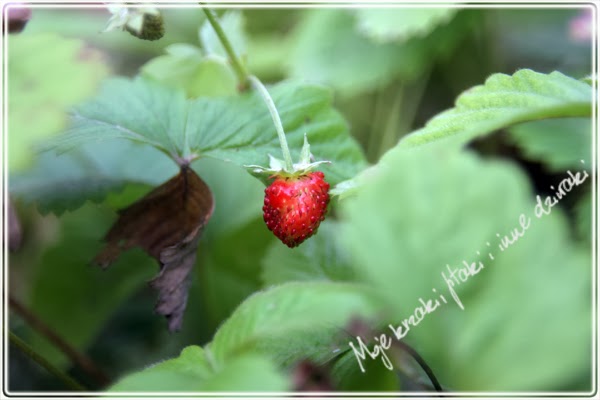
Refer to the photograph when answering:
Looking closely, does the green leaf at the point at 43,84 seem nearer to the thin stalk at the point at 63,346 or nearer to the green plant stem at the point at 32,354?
the green plant stem at the point at 32,354

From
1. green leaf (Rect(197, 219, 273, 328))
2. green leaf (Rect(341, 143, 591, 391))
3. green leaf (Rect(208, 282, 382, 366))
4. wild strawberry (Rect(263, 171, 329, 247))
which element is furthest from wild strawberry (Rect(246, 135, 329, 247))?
green leaf (Rect(197, 219, 273, 328))

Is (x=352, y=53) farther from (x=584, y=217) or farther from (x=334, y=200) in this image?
(x=334, y=200)

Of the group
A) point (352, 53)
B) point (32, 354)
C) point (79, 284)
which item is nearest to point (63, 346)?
point (32, 354)

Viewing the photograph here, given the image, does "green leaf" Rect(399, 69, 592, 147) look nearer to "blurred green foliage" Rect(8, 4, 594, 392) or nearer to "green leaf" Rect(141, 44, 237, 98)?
"blurred green foliage" Rect(8, 4, 594, 392)

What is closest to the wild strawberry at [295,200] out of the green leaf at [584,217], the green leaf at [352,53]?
the green leaf at [584,217]

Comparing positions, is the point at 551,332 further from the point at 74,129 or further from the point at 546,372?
the point at 74,129

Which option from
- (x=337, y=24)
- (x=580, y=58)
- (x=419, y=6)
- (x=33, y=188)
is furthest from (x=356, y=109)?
(x=33, y=188)
